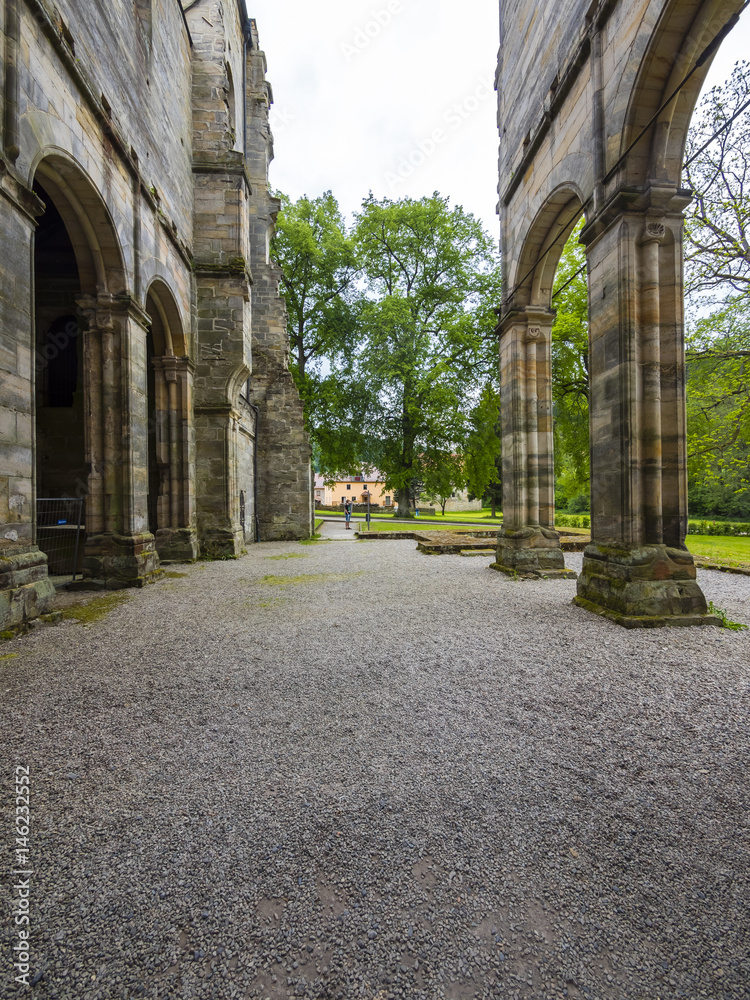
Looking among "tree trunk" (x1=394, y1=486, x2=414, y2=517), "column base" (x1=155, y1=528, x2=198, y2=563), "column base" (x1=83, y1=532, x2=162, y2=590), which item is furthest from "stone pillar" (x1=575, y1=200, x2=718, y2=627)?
"tree trunk" (x1=394, y1=486, x2=414, y2=517)

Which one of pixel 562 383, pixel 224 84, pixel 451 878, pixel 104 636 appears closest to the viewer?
pixel 451 878

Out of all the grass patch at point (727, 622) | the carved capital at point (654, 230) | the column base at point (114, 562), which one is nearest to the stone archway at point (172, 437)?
the column base at point (114, 562)

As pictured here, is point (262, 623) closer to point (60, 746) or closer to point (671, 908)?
point (60, 746)

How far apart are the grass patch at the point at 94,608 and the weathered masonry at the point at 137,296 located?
0.47 metres

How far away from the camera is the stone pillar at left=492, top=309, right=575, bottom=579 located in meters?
7.63

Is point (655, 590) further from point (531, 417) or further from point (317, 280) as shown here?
point (317, 280)

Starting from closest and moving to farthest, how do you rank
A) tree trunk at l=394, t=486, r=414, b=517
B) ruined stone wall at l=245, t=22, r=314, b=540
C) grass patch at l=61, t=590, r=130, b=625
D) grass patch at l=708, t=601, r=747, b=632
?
1. grass patch at l=708, t=601, r=747, b=632
2. grass patch at l=61, t=590, r=130, b=625
3. ruined stone wall at l=245, t=22, r=314, b=540
4. tree trunk at l=394, t=486, r=414, b=517

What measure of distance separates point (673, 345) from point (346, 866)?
511 centimetres

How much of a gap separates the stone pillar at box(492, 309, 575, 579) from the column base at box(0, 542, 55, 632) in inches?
247

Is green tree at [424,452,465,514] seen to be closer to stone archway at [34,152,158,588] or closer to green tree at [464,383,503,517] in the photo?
green tree at [464,383,503,517]

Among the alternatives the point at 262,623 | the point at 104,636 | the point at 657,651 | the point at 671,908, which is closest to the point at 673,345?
the point at 657,651

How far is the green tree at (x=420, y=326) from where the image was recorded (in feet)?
71.2

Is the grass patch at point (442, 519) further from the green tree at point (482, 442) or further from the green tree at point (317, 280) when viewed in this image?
the green tree at point (317, 280)

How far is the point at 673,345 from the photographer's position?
4.55 meters
